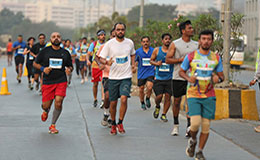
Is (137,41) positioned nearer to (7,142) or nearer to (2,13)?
(7,142)

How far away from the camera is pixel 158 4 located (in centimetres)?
12500

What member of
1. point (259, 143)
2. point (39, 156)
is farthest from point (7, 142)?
point (259, 143)

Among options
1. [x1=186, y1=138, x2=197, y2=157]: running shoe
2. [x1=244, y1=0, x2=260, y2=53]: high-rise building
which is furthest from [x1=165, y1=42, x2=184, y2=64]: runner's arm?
[x1=244, y1=0, x2=260, y2=53]: high-rise building

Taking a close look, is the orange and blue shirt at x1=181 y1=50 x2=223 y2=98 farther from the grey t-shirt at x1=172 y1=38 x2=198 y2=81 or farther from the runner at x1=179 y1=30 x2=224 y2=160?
the grey t-shirt at x1=172 y1=38 x2=198 y2=81

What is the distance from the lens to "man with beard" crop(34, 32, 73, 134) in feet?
32.4

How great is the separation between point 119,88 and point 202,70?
2.53 metres

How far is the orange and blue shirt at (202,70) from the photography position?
7.42 m

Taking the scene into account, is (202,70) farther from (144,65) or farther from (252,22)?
(252,22)

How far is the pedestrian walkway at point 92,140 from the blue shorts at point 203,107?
627 millimetres

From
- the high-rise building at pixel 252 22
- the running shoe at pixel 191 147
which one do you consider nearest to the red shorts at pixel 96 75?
the running shoe at pixel 191 147

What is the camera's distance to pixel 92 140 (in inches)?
354

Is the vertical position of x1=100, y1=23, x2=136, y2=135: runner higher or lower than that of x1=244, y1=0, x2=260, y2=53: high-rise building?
lower

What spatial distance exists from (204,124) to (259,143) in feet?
6.09

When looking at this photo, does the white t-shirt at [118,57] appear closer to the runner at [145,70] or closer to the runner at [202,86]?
A: the runner at [202,86]
